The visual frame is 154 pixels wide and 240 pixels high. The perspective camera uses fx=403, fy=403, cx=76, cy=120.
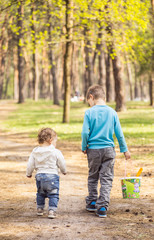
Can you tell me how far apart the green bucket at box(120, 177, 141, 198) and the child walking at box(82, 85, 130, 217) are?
0.34 meters

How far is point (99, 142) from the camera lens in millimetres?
5500

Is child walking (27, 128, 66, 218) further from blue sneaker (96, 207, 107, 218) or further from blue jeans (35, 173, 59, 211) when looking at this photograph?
blue sneaker (96, 207, 107, 218)

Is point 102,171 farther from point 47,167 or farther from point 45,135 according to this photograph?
point 45,135

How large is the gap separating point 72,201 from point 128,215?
116 centimetres

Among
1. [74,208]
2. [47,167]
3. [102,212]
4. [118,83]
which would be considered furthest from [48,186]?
[118,83]

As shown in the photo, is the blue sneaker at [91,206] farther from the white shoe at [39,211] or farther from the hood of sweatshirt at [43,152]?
the hood of sweatshirt at [43,152]

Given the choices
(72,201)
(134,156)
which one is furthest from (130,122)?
(72,201)

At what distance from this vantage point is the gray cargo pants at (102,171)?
17.5ft

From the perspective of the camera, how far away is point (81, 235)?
14.5ft

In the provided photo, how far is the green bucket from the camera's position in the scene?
5.69 m

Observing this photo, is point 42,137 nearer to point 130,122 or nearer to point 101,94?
point 101,94

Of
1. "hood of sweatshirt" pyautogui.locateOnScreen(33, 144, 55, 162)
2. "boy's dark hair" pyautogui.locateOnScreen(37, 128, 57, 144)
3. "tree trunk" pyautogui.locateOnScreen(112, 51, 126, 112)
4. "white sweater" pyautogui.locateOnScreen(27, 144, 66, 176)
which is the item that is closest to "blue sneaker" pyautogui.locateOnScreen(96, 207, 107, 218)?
"white sweater" pyautogui.locateOnScreen(27, 144, 66, 176)

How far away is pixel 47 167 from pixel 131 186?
1.25 metres

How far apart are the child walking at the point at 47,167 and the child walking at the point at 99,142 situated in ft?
1.43
